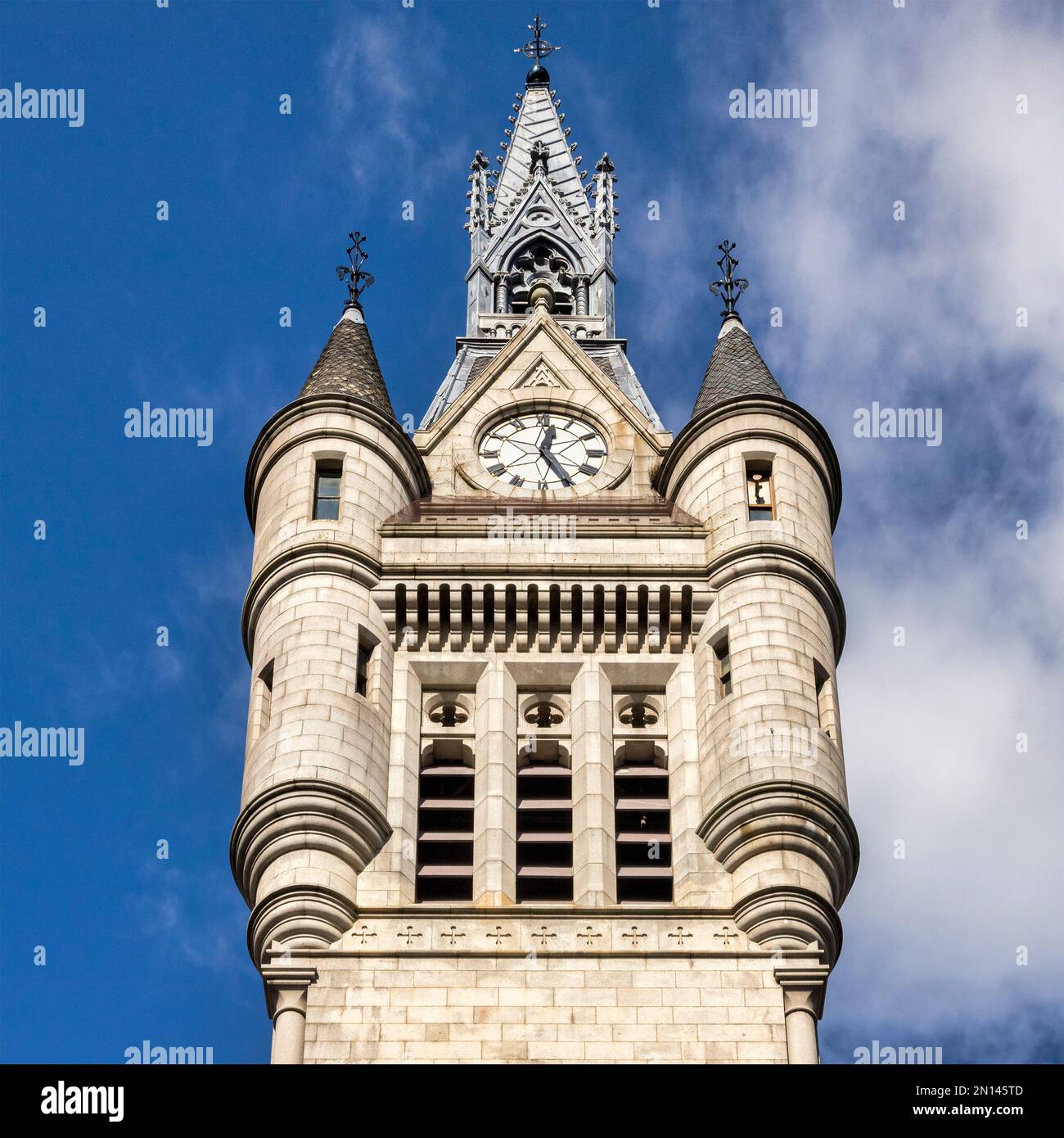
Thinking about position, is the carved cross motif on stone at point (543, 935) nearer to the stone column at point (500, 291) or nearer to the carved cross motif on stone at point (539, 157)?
the stone column at point (500, 291)

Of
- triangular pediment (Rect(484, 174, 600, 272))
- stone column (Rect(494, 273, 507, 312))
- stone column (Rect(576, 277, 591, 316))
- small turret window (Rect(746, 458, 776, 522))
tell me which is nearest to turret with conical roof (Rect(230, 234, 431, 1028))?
small turret window (Rect(746, 458, 776, 522))

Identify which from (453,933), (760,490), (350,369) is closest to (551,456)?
(350,369)

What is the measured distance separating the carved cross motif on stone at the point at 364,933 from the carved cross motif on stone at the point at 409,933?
0.41m

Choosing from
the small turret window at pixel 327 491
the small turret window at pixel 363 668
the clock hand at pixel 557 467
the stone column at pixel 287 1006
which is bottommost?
the stone column at pixel 287 1006

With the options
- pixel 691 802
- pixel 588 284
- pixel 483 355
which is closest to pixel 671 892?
pixel 691 802

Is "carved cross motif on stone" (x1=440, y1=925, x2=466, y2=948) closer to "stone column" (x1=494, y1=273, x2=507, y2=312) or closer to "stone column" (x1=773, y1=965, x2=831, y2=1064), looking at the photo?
"stone column" (x1=773, y1=965, x2=831, y2=1064)

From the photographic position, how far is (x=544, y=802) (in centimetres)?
4878

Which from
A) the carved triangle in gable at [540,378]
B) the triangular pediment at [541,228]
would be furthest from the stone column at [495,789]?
the triangular pediment at [541,228]

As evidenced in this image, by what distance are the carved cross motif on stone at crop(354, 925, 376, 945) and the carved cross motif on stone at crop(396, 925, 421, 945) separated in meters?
0.41

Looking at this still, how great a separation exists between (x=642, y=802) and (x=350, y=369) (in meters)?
11.6

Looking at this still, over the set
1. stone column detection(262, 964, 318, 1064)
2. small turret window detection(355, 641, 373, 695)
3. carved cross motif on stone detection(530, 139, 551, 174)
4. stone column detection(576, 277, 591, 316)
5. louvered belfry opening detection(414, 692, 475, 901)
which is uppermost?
carved cross motif on stone detection(530, 139, 551, 174)

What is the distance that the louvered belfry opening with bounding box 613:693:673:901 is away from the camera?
47094 mm

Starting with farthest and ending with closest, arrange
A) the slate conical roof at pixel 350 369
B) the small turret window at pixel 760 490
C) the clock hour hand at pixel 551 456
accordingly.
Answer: the clock hour hand at pixel 551 456 → the slate conical roof at pixel 350 369 → the small turret window at pixel 760 490

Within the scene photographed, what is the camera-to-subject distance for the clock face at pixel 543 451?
5678 cm
